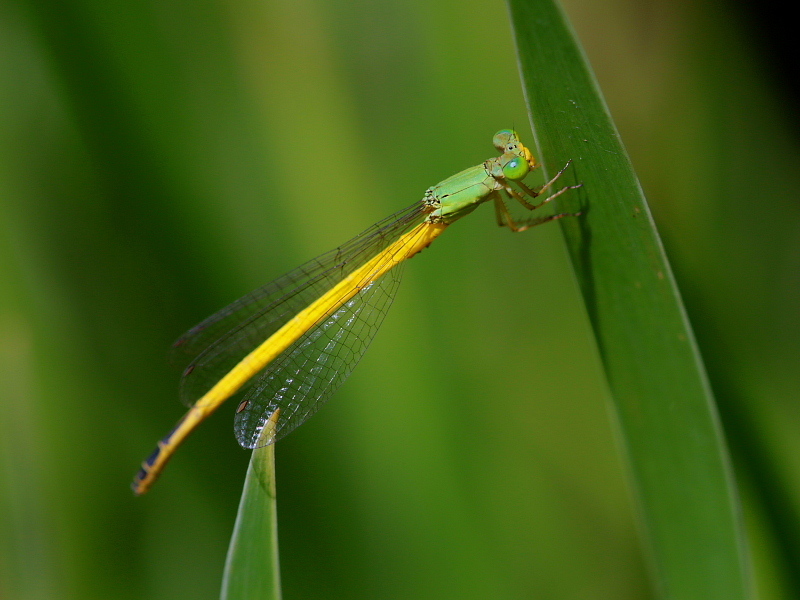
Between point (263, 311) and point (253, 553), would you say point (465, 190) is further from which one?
point (253, 553)

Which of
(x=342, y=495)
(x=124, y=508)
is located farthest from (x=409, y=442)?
(x=124, y=508)

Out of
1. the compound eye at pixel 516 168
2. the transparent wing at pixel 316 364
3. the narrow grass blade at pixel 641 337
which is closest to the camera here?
the narrow grass blade at pixel 641 337

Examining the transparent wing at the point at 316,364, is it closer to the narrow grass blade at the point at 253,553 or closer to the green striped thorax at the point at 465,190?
the green striped thorax at the point at 465,190

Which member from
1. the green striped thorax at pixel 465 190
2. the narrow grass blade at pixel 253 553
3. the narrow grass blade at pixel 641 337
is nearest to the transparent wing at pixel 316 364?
the green striped thorax at pixel 465 190

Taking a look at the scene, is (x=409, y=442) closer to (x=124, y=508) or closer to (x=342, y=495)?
(x=342, y=495)

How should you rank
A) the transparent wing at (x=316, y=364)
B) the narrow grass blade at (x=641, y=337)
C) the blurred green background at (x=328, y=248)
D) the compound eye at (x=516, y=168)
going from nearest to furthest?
the narrow grass blade at (x=641, y=337) < the blurred green background at (x=328, y=248) < the transparent wing at (x=316, y=364) < the compound eye at (x=516, y=168)
